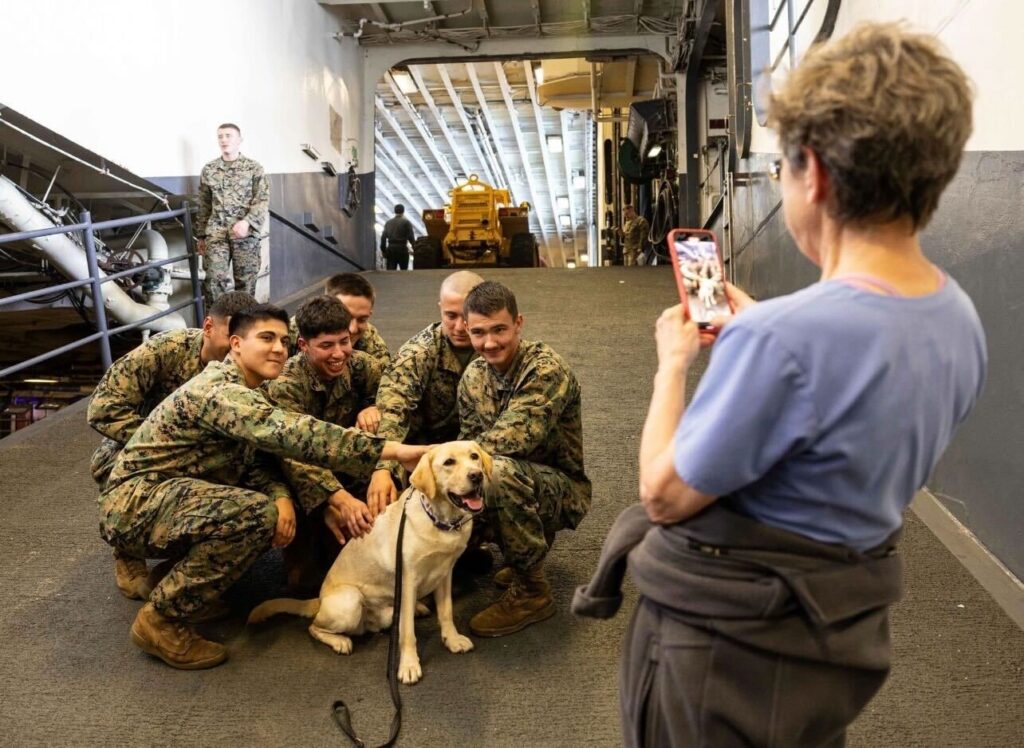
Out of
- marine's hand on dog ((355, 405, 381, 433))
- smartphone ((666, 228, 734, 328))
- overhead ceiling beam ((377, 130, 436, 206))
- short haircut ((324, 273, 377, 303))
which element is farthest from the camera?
overhead ceiling beam ((377, 130, 436, 206))

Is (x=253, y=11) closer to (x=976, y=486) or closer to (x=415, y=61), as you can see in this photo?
(x=415, y=61)

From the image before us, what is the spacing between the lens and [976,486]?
318 cm

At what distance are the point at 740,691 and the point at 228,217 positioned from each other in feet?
22.8

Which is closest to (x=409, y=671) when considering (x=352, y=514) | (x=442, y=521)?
(x=442, y=521)

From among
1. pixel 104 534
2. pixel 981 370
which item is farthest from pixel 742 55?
pixel 981 370

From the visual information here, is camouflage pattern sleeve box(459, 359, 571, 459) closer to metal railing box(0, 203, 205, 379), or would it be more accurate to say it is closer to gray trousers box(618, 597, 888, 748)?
gray trousers box(618, 597, 888, 748)

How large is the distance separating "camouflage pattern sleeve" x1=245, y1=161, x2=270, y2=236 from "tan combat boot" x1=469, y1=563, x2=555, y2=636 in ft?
16.8

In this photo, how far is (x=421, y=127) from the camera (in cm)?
1728

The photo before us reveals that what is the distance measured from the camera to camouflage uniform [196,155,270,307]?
7.36 metres

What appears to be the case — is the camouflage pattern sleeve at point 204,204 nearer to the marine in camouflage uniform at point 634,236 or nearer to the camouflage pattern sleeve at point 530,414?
the camouflage pattern sleeve at point 530,414

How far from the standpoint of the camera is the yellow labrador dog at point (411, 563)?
2.73m

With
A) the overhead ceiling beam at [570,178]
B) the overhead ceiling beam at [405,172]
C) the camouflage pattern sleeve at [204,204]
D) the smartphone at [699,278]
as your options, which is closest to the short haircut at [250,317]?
the smartphone at [699,278]

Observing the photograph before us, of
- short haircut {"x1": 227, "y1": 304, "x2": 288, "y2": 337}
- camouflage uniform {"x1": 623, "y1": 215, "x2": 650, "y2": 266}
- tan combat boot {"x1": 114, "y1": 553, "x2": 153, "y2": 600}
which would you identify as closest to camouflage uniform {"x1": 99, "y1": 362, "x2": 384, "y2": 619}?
short haircut {"x1": 227, "y1": 304, "x2": 288, "y2": 337}

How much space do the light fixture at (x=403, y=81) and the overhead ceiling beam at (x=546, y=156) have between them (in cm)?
179
